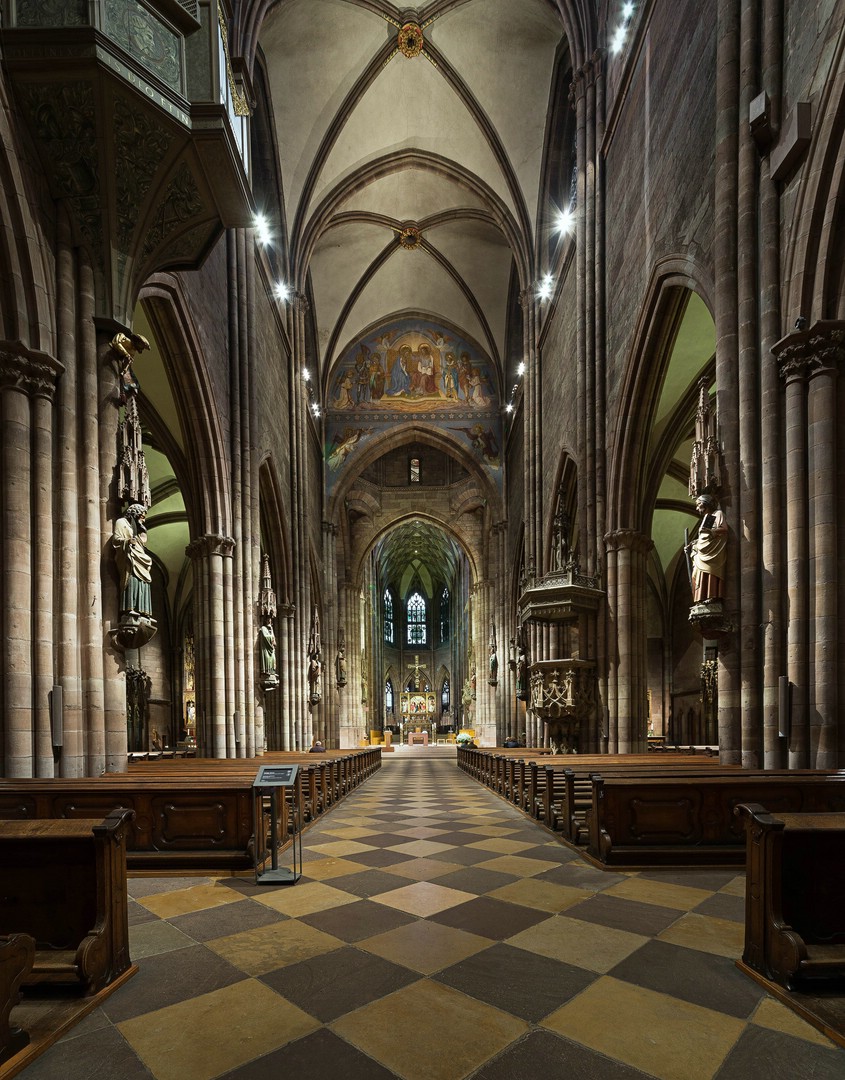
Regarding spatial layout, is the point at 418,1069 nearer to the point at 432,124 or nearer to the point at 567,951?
the point at 567,951

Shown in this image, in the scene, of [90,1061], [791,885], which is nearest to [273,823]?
[90,1061]

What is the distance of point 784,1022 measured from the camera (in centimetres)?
293

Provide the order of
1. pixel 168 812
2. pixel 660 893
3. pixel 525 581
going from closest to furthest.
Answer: pixel 660 893
pixel 168 812
pixel 525 581

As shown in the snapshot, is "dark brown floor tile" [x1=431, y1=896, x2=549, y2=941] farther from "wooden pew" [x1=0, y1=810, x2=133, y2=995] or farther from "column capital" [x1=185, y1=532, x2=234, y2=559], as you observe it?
"column capital" [x1=185, y1=532, x2=234, y2=559]

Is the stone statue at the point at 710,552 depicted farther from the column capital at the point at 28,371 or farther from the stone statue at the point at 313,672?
the stone statue at the point at 313,672

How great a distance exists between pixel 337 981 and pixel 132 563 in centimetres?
530

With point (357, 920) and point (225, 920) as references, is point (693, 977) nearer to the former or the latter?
point (357, 920)

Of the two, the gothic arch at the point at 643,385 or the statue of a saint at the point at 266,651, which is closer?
the gothic arch at the point at 643,385

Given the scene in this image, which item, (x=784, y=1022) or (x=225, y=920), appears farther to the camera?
(x=225, y=920)

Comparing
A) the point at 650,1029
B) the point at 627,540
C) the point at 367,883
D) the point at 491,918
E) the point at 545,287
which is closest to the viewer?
the point at 650,1029

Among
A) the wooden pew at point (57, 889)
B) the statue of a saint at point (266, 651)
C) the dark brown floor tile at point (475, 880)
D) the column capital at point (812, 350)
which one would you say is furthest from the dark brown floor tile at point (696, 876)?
the statue of a saint at point (266, 651)

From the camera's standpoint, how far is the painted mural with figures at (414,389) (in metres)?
31.2

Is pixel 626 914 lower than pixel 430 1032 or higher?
lower

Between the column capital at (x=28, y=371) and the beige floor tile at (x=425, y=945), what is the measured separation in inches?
231
